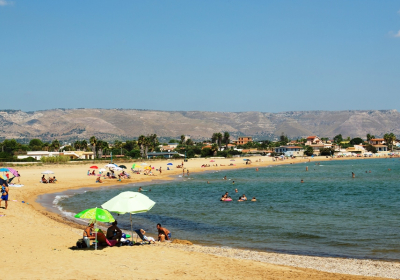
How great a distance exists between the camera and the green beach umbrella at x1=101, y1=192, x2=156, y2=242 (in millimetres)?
14180

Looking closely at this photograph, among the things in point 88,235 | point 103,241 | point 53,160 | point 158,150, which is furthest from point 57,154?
point 103,241

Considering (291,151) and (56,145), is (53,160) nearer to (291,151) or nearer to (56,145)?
(56,145)

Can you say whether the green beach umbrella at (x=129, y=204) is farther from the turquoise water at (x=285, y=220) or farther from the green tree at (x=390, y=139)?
the green tree at (x=390, y=139)

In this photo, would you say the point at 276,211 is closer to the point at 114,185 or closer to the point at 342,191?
the point at 342,191

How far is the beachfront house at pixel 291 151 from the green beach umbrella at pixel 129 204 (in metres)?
125

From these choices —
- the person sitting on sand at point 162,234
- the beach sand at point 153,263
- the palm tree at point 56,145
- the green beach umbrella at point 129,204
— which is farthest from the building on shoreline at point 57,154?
the green beach umbrella at point 129,204

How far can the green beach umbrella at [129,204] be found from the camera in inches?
558

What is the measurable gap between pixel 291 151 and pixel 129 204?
130 meters

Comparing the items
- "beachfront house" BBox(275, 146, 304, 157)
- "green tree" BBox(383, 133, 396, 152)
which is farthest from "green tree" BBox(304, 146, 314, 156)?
"green tree" BBox(383, 133, 396, 152)

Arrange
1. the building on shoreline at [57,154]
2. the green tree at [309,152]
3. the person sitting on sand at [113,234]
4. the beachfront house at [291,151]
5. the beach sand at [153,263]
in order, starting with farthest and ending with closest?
the green tree at [309,152], the beachfront house at [291,151], the building on shoreline at [57,154], the person sitting on sand at [113,234], the beach sand at [153,263]

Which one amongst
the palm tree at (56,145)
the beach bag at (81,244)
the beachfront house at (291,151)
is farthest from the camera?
the beachfront house at (291,151)

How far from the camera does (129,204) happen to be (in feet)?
47.1

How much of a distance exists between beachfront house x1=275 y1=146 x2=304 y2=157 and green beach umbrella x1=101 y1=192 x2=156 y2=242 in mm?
125275

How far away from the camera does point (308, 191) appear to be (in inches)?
1613
